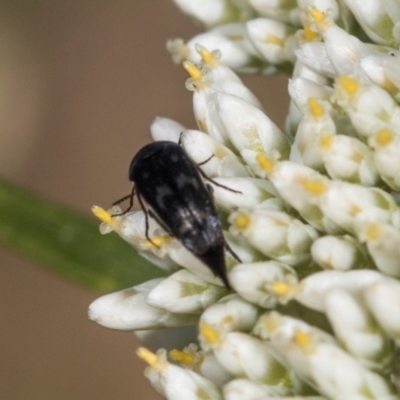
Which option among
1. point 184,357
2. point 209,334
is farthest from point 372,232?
point 184,357

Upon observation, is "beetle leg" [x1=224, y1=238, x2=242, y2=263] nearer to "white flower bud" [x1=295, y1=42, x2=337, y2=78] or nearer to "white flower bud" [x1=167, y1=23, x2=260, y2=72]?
"white flower bud" [x1=295, y1=42, x2=337, y2=78]

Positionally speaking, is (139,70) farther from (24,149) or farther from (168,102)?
(24,149)

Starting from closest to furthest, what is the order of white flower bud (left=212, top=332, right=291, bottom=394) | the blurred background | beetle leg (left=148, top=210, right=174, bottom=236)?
1. white flower bud (left=212, top=332, right=291, bottom=394)
2. beetle leg (left=148, top=210, right=174, bottom=236)
3. the blurred background

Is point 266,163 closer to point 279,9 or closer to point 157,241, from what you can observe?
point 157,241

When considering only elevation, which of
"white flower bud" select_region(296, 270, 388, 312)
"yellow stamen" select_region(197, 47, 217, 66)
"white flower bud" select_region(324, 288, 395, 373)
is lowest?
"white flower bud" select_region(324, 288, 395, 373)

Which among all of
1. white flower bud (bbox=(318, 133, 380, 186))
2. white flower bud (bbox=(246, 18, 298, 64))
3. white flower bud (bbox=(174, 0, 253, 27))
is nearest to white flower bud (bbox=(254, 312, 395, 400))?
white flower bud (bbox=(318, 133, 380, 186))

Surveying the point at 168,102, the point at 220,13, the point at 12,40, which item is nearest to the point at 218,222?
the point at 220,13
